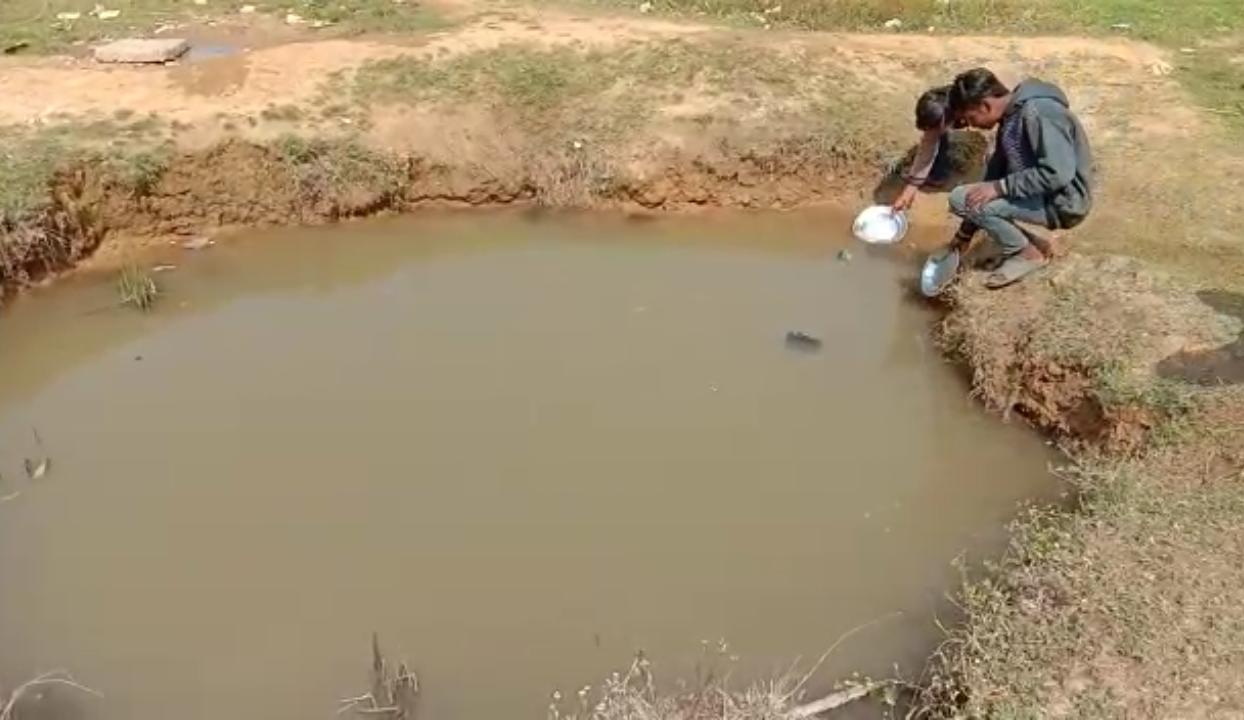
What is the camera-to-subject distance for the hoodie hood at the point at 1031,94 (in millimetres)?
5297

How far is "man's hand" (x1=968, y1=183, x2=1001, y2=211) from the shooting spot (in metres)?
5.53

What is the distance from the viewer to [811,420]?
5133 mm

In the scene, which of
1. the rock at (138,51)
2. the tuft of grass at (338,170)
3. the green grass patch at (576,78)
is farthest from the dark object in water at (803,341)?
the rock at (138,51)

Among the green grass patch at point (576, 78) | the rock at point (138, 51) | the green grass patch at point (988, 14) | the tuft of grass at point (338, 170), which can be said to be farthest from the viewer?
the green grass patch at point (988, 14)

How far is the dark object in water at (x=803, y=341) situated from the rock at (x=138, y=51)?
4.35 m

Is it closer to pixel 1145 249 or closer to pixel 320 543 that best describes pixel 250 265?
pixel 320 543

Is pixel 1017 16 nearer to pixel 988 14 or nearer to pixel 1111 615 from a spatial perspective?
pixel 988 14

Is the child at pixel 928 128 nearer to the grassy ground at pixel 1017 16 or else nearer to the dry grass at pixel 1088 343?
the dry grass at pixel 1088 343

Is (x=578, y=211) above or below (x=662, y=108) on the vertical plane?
below

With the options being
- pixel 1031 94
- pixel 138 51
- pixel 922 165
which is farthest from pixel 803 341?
pixel 138 51

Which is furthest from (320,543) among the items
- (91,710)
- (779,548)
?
(779,548)

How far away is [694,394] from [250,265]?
2.73m

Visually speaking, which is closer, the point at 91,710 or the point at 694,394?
the point at 91,710

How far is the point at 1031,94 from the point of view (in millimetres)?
5301
